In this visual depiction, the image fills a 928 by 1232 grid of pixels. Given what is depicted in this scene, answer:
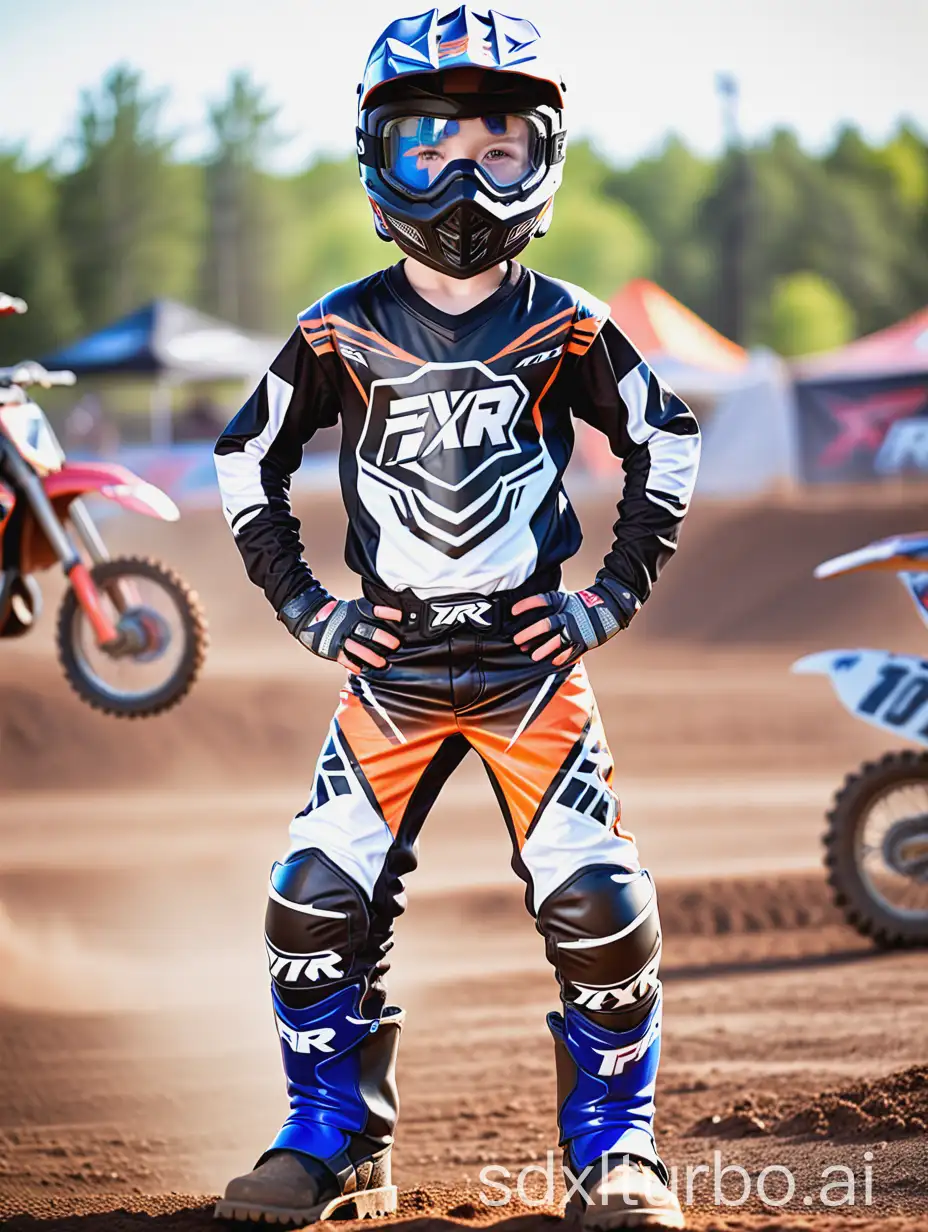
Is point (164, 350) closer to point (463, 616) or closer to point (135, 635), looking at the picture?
point (135, 635)

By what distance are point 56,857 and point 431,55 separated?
5880 mm

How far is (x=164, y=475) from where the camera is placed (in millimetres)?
20688

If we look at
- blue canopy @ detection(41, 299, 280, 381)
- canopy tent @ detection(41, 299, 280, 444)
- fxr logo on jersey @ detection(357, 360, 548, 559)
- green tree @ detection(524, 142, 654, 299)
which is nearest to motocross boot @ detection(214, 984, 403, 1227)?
fxr logo on jersey @ detection(357, 360, 548, 559)

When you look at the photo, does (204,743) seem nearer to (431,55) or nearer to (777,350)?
(431,55)

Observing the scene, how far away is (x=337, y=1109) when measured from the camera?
3.03 m

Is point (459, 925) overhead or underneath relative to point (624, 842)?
underneath

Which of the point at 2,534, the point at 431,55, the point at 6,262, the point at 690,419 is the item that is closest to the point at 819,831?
the point at 2,534

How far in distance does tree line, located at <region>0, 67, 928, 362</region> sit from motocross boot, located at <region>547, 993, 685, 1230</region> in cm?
2907

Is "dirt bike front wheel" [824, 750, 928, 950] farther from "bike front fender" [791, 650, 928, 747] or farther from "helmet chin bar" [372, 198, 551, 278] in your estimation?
"helmet chin bar" [372, 198, 551, 278]

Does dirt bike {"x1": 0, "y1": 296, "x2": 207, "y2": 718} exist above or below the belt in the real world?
above

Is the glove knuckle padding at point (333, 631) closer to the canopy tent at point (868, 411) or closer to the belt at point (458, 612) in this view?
the belt at point (458, 612)

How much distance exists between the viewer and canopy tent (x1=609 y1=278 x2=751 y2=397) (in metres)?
21.5

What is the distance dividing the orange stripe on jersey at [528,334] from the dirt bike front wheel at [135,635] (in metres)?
2.94

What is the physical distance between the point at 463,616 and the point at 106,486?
9.67 feet
